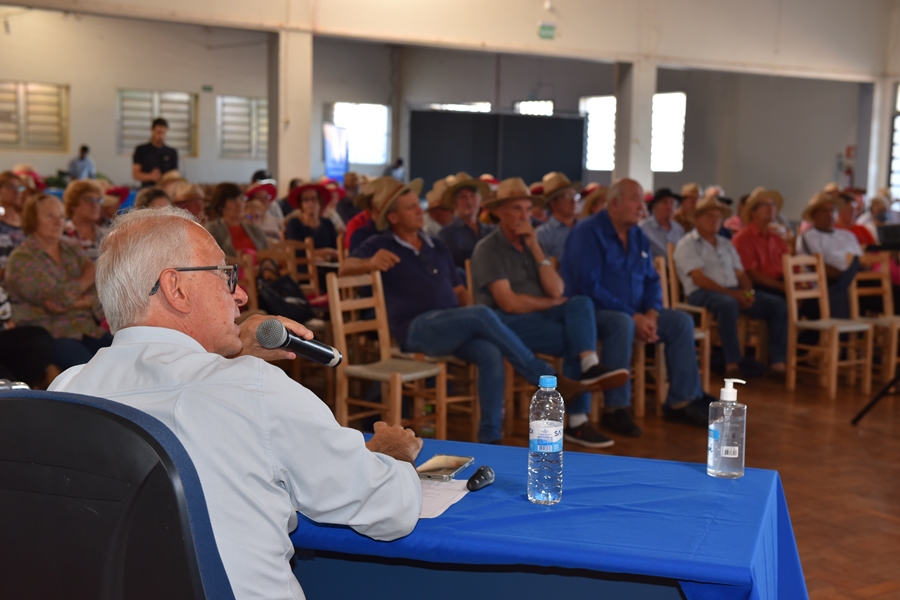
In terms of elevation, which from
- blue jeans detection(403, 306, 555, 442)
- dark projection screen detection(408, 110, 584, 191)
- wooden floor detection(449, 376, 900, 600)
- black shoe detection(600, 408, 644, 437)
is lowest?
wooden floor detection(449, 376, 900, 600)

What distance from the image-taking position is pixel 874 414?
5.11 m

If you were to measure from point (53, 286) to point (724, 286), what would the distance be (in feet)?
13.6

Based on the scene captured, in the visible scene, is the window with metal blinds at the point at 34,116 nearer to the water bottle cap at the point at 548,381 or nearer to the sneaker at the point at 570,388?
the sneaker at the point at 570,388

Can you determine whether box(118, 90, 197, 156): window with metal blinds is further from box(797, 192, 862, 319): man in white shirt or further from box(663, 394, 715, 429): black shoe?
box(663, 394, 715, 429): black shoe

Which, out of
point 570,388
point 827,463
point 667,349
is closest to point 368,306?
point 570,388

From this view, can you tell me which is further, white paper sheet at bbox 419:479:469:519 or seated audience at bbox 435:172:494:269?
seated audience at bbox 435:172:494:269

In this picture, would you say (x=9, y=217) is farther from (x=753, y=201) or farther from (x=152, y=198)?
(x=753, y=201)

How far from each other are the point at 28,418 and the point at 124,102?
14437mm

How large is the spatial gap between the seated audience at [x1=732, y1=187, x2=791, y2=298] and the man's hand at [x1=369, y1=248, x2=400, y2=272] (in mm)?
3037

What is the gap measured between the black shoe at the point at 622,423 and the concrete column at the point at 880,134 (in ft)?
31.4

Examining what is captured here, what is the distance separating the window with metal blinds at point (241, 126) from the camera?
15.3 metres

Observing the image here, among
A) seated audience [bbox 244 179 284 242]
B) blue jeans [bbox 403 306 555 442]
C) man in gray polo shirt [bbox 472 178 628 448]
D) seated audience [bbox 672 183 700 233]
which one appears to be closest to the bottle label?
blue jeans [bbox 403 306 555 442]

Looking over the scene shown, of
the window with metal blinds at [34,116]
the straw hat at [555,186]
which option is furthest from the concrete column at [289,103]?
the window with metal blinds at [34,116]

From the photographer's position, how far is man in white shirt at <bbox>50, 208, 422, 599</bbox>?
4.08 feet
